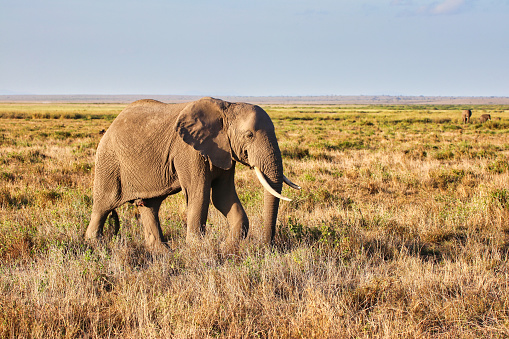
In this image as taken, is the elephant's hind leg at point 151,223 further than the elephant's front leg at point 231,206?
Yes

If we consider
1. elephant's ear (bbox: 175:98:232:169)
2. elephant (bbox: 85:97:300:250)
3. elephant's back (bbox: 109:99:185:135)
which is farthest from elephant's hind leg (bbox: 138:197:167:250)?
elephant's ear (bbox: 175:98:232:169)

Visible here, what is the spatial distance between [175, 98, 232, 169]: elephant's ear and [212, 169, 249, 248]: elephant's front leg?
1.77ft

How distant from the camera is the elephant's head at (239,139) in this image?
16.4ft

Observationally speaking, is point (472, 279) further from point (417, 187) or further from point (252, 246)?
point (417, 187)

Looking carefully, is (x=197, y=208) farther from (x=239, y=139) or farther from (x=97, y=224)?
(x=97, y=224)

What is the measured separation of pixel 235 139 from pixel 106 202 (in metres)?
2.14

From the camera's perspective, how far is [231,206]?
567 centimetres

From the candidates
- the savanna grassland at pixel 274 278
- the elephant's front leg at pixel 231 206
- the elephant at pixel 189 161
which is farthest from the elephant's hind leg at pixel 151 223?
the elephant's front leg at pixel 231 206

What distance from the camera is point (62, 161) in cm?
1395

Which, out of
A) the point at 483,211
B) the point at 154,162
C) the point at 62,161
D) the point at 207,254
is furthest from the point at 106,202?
the point at 62,161

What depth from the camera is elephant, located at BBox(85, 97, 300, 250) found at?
5082mm

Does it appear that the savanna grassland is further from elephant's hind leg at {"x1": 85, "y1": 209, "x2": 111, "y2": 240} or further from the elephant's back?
the elephant's back

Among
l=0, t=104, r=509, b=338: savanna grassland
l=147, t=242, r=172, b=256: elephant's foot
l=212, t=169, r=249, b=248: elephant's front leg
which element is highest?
l=212, t=169, r=249, b=248: elephant's front leg

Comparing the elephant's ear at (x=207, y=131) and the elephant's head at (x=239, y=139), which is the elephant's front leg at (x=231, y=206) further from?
the elephant's ear at (x=207, y=131)
